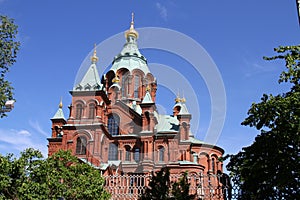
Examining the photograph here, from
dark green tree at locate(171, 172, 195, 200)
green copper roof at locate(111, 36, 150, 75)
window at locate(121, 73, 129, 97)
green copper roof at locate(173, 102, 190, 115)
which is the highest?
green copper roof at locate(111, 36, 150, 75)

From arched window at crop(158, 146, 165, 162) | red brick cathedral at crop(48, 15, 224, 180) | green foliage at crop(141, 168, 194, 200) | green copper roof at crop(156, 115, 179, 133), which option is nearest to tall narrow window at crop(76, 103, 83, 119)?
red brick cathedral at crop(48, 15, 224, 180)

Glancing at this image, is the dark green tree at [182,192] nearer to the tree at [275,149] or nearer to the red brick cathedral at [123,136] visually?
the tree at [275,149]

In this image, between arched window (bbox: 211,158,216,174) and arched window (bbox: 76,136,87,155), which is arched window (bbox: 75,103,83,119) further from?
arched window (bbox: 211,158,216,174)

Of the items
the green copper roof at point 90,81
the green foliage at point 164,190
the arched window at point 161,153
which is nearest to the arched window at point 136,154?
the arched window at point 161,153

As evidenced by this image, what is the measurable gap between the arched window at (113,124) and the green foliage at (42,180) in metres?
17.1

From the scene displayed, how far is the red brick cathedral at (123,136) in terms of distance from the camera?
30.3 metres

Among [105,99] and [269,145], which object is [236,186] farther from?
[105,99]

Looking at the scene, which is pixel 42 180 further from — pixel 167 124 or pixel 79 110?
pixel 167 124

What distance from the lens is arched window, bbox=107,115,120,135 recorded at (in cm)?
3384

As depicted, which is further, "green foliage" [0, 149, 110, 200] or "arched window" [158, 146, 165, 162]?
"arched window" [158, 146, 165, 162]

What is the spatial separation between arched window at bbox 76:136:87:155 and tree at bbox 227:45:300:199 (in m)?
18.6

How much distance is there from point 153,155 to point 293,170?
68.1 feet

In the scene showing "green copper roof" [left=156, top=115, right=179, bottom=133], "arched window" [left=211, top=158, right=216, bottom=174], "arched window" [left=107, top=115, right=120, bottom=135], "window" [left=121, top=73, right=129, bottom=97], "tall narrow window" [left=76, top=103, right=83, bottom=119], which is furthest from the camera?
"window" [left=121, top=73, right=129, bottom=97]

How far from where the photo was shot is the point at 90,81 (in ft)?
107
